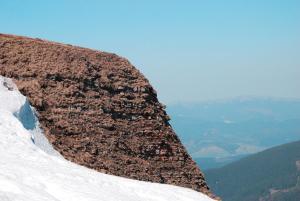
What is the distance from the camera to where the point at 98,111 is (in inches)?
1340

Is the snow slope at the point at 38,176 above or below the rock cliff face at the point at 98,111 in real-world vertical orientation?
below

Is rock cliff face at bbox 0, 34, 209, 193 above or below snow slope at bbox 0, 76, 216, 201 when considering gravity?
above

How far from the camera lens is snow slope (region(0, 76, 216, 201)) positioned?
757 inches

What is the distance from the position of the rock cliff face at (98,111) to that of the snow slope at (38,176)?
1.87 m

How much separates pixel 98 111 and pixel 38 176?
42.9 feet

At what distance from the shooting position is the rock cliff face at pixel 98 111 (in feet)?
105

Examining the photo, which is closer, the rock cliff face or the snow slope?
the snow slope

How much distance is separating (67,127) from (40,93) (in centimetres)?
308

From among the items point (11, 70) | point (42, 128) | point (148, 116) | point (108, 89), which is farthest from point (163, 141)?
point (11, 70)

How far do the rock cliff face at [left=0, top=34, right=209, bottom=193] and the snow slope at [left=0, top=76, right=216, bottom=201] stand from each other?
6.14 feet

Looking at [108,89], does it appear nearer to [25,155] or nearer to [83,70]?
[83,70]

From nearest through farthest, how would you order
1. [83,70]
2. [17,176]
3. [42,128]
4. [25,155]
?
[17,176], [25,155], [42,128], [83,70]

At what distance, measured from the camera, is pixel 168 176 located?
34.1 meters

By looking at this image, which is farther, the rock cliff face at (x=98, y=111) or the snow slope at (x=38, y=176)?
the rock cliff face at (x=98, y=111)
